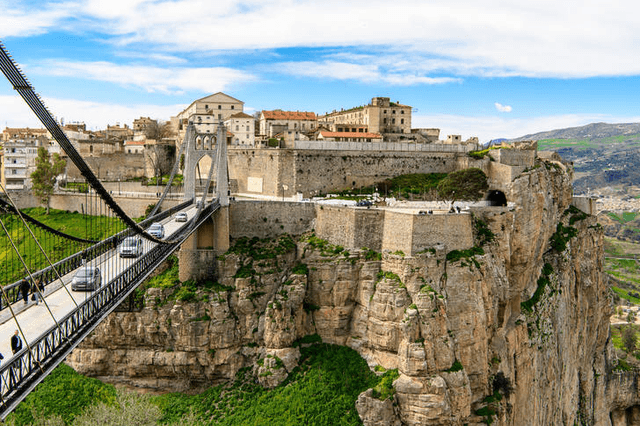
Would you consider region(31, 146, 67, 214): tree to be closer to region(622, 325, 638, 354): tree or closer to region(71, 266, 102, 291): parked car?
region(71, 266, 102, 291): parked car

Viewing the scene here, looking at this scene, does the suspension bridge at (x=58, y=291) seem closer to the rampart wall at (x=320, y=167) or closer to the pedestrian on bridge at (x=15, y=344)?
the pedestrian on bridge at (x=15, y=344)

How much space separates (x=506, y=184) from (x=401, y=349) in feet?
52.4

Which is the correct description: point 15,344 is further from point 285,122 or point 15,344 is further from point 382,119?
point 285,122

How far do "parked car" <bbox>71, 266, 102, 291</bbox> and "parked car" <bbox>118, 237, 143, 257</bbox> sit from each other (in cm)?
337

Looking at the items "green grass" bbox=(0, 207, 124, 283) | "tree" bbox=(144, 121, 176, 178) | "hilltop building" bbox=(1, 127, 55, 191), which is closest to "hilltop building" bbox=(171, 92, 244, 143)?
"tree" bbox=(144, 121, 176, 178)

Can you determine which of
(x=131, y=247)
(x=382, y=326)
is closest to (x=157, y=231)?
(x=131, y=247)

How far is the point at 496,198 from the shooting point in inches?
1483

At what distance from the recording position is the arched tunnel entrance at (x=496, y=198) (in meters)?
37.2

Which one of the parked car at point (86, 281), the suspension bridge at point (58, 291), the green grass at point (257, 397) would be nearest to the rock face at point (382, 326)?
the green grass at point (257, 397)

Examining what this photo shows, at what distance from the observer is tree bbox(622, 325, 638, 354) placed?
71.9 metres

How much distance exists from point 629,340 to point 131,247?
72.9 m

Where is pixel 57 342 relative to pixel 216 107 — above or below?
below

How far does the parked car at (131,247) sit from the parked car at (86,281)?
3374 millimetres

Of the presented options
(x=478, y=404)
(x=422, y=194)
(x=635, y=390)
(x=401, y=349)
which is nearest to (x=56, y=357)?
(x=401, y=349)
